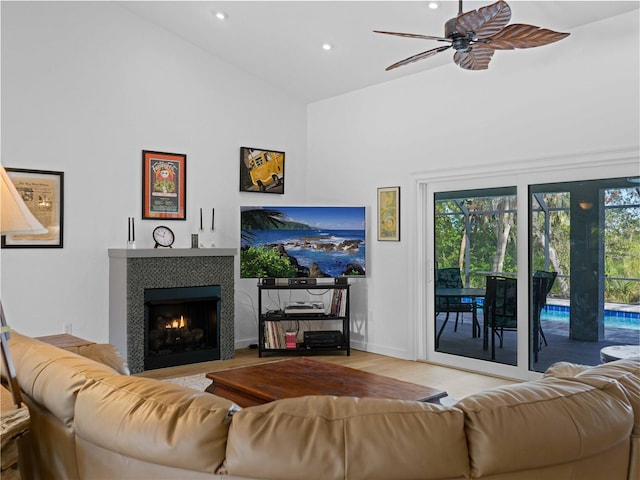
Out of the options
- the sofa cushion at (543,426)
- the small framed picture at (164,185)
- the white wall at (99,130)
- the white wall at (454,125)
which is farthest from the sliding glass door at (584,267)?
the small framed picture at (164,185)

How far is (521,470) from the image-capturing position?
1334mm

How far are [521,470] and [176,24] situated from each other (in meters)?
5.34

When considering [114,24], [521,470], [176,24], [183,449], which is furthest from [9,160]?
[521,470]

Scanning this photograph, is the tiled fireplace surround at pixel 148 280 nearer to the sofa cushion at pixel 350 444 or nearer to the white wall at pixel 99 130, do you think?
the white wall at pixel 99 130

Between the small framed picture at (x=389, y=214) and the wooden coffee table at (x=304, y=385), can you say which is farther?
the small framed picture at (x=389, y=214)

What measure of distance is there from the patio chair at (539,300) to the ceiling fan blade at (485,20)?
2.36 metres

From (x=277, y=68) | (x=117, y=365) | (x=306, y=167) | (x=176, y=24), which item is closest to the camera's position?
(x=117, y=365)

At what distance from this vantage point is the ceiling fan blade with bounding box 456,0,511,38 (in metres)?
2.73

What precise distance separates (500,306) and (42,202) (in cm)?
424

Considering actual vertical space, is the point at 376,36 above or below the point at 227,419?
above

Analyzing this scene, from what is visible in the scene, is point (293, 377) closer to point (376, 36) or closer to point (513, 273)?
point (513, 273)

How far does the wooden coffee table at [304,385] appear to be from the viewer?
2923 mm

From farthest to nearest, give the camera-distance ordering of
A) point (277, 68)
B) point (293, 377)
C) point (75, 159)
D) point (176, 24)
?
point (277, 68) → point (176, 24) → point (75, 159) → point (293, 377)

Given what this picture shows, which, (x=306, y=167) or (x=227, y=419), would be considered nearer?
(x=227, y=419)
